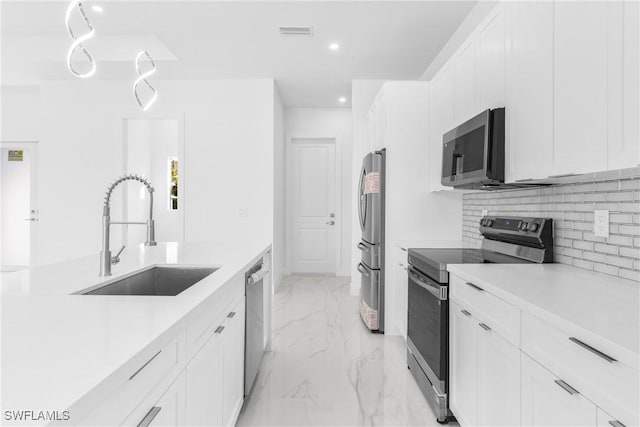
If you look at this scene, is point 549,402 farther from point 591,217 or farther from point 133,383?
point 133,383

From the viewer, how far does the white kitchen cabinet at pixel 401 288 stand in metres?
2.95

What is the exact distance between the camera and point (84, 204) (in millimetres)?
4922

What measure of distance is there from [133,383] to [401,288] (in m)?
2.59

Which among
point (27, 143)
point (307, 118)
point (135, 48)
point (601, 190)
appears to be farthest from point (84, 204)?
point (601, 190)

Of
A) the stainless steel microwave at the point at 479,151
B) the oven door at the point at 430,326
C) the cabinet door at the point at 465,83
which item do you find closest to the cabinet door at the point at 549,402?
the oven door at the point at 430,326

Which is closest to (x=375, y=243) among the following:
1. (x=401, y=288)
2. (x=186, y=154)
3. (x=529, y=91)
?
(x=401, y=288)

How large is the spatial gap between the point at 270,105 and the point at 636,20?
13.5 feet

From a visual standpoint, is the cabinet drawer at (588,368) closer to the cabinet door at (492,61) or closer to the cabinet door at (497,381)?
the cabinet door at (497,381)

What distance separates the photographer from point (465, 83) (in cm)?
242

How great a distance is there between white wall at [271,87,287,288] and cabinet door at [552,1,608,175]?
3.68m

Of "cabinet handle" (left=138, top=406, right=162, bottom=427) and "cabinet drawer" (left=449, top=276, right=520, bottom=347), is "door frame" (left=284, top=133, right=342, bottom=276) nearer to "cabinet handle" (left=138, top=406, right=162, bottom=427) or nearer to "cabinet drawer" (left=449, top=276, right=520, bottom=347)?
"cabinet drawer" (left=449, top=276, right=520, bottom=347)

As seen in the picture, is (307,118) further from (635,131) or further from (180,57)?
(635,131)

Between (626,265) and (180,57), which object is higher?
(180,57)

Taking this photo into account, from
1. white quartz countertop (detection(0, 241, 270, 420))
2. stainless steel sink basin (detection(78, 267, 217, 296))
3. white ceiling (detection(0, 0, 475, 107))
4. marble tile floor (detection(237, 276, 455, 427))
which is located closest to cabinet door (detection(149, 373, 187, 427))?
white quartz countertop (detection(0, 241, 270, 420))
